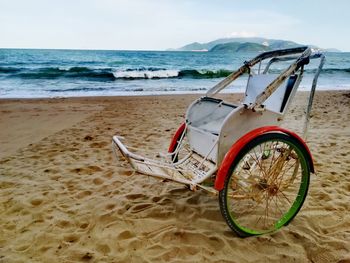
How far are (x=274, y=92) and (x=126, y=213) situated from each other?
187 cm

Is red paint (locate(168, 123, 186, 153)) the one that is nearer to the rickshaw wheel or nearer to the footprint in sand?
the rickshaw wheel

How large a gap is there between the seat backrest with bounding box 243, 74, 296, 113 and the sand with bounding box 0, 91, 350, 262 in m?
1.11

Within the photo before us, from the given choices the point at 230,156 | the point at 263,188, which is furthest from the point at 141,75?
the point at 230,156

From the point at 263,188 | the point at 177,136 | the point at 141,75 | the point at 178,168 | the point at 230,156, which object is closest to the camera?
the point at 230,156

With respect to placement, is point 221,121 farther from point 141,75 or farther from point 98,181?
point 141,75

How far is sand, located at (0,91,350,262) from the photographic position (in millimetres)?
2371

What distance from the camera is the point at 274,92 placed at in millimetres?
2904

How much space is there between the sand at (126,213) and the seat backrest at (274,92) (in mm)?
1107

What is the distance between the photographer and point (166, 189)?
3.48m

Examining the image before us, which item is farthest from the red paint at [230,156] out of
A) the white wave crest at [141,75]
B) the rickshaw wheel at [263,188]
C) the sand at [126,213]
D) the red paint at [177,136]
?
the white wave crest at [141,75]

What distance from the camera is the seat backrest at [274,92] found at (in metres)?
2.73

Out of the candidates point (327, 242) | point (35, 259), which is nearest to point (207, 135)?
point (327, 242)

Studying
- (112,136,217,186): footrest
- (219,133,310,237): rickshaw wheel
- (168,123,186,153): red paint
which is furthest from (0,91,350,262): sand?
(168,123,186,153): red paint

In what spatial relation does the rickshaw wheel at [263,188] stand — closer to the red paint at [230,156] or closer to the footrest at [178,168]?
the red paint at [230,156]
